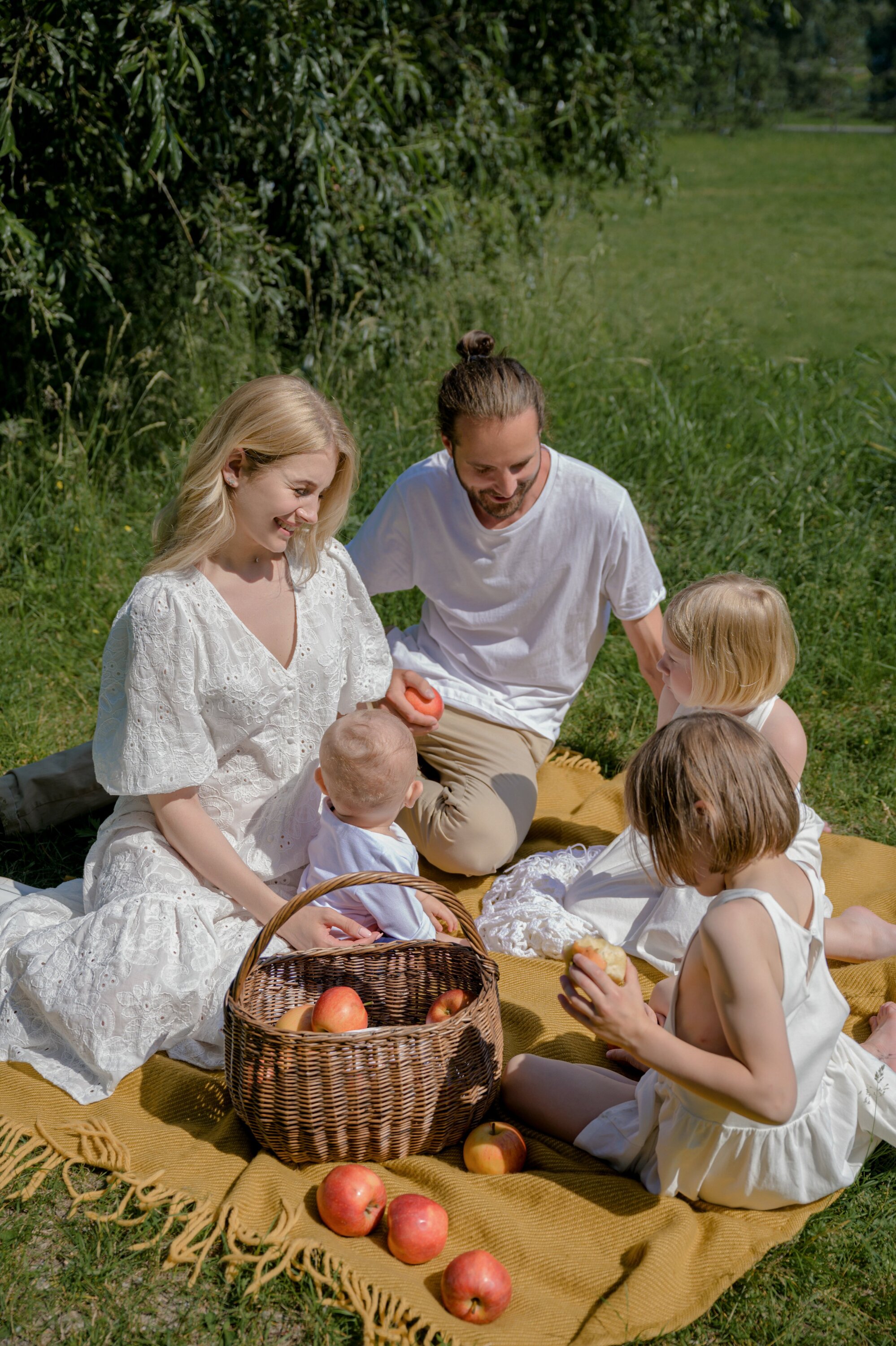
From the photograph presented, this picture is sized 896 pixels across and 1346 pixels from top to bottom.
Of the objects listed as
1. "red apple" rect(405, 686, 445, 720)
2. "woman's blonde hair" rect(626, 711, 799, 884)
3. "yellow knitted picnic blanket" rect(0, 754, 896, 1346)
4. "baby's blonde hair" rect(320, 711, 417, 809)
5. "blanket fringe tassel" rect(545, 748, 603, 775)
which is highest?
"woman's blonde hair" rect(626, 711, 799, 884)

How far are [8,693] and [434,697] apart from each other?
190 cm

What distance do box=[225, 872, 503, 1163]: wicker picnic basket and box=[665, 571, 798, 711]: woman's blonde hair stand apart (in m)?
0.98

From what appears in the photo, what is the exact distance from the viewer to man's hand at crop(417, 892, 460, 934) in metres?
3.19

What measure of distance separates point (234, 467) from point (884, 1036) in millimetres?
2292

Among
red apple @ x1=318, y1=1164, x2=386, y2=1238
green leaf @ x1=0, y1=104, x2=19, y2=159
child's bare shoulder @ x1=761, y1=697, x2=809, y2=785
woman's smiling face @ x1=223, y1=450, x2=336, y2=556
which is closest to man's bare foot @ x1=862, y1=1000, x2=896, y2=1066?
child's bare shoulder @ x1=761, y1=697, x2=809, y2=785

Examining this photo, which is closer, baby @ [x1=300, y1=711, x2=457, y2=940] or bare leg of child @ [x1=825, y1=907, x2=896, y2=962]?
baby @ [x1=300, y1=711, x2=457, y2=940]

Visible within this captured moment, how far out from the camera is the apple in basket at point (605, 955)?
251 cm

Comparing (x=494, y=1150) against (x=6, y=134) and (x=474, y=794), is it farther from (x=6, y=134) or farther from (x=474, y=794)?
(x=6, y=134)

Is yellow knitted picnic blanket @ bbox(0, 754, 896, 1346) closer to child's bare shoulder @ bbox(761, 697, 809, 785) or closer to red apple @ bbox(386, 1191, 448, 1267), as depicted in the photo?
red apple @ bbox(386, 1191, 448, 1267)

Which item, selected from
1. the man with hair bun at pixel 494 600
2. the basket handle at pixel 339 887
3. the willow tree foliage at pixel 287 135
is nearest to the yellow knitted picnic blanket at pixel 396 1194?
the basket handle at pixel 339 887

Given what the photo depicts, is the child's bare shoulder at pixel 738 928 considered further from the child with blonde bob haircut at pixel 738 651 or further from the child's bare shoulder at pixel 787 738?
the child's bare shoulder at pixel 787 738

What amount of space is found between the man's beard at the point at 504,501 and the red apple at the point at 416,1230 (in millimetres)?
2220

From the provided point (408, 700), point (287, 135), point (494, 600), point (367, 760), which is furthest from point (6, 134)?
point (367, 760)

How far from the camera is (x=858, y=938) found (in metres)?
3.47
